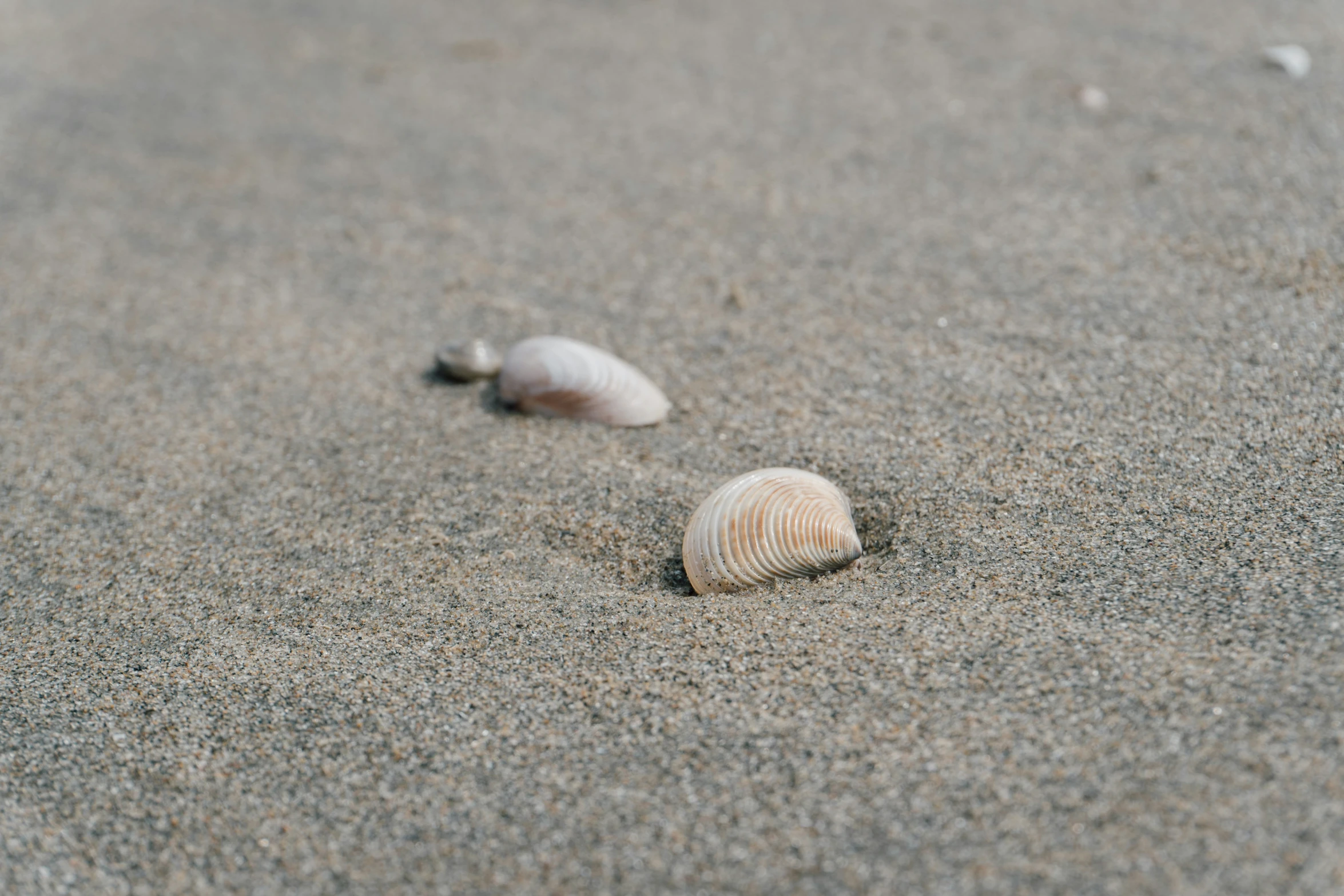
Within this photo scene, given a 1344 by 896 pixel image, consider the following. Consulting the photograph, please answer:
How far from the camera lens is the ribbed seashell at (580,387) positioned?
117 inches

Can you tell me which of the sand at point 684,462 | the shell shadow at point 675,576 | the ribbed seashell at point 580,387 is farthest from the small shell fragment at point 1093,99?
the shell shadow at point 675,576

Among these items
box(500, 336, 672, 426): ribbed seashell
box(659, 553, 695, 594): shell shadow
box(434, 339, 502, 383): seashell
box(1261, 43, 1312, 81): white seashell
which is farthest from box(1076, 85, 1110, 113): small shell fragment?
box(659, 553, 695, 594): shell shadow

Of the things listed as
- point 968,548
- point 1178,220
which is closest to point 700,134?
point 1178,220

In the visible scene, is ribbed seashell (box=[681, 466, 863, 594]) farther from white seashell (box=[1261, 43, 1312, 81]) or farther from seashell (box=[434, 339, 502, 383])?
white seashell (box=[1261, 43, 1312, 81])

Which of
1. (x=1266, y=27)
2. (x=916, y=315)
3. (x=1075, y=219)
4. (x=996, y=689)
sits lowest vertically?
(x=996, y=689)

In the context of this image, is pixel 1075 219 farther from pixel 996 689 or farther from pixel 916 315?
pixel 996 689

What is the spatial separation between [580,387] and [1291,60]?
3675 mm

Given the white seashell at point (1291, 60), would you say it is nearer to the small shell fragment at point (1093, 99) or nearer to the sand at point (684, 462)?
the sand at point (684, 462)

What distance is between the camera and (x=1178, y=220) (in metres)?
3.58

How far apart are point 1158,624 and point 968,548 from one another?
47 centimetres

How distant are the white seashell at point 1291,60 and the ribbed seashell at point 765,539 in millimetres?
3562

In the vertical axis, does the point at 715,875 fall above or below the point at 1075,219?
below

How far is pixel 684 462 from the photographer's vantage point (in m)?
2.81

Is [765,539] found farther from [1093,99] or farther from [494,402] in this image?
[1093,99]
